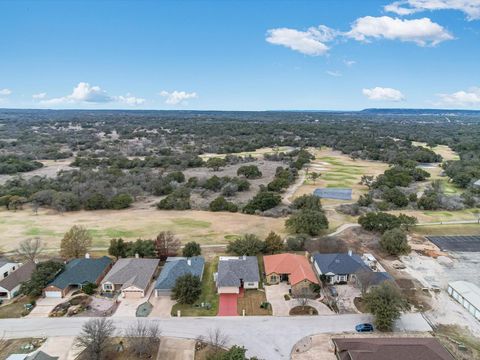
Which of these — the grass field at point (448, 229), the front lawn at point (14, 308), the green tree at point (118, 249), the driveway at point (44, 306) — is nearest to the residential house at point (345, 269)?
the grass field at point (448, 229)

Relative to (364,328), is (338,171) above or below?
above

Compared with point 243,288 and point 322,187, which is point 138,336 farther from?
point 322,187

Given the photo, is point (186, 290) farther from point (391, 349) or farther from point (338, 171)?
point (338, 171)

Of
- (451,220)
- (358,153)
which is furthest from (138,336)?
(358,153)

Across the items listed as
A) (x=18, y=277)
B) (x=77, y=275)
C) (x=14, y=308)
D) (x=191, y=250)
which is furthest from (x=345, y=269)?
(x=18, y=277)

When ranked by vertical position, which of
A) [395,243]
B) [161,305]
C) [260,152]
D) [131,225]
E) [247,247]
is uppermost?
[260,152]

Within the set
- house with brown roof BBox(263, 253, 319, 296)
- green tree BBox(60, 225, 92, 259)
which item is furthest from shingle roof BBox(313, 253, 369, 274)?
green tree BBox(60, 225, 92, 259)

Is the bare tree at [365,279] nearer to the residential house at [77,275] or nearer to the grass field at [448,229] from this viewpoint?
the grass field at [448,229]
